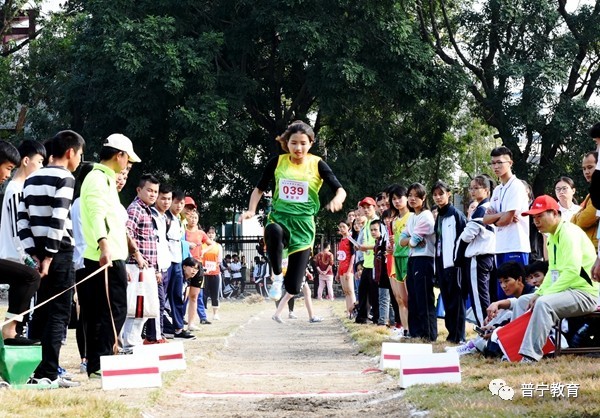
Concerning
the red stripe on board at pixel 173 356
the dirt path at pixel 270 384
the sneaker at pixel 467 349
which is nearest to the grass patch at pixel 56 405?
the dirt path at pixel 270 384

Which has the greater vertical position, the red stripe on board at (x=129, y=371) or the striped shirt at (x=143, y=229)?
the striped shirt at (x=143, y=229)

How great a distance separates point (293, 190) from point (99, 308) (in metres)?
2.52

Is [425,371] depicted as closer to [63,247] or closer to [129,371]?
[129,371]

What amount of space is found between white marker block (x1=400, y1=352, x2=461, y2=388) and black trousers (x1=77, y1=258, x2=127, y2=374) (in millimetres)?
2565

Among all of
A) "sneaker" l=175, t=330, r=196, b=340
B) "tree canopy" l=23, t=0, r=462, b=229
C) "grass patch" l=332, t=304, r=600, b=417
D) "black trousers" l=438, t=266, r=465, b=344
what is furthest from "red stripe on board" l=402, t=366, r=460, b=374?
"tree canopy" l=23, t=0, r=462, b=229

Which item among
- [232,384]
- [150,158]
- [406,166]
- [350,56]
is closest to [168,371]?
[232,384]

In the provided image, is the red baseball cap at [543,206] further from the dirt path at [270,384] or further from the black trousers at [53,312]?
the black trousers at [53,312]

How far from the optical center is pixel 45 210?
851 centimetres

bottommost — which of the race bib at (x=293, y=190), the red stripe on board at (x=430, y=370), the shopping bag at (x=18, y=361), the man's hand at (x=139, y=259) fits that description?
the red stripe on board at (x=430, y=370)

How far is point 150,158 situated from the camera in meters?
36.1

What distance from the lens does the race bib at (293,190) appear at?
10.7 m

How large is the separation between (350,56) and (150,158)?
26.3ft

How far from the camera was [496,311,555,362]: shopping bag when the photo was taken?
31.8ft

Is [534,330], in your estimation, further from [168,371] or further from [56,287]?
[56,287]
